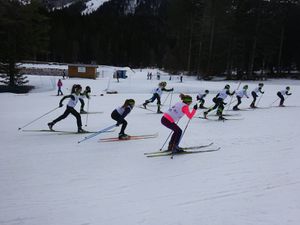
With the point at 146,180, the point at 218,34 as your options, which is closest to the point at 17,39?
the point at 218,34

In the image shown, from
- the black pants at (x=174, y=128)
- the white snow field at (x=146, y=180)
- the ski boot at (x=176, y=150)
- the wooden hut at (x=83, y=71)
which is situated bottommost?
the white snow field at (x=146, y=180)

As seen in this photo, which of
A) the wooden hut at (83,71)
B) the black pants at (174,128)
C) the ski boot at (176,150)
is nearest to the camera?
the black pants at (174,128)

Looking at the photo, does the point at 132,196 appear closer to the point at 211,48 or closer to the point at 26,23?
the point at 26,23

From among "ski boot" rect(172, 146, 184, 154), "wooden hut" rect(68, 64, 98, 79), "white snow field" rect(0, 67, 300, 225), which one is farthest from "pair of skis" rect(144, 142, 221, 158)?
"wooden hut" rect(68, 64, 98, 79)

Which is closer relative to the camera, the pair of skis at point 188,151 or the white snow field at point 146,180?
the white snow field at point 146,180

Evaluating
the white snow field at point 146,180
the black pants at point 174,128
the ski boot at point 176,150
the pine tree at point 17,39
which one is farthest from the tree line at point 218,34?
the ski boot at point 176,150

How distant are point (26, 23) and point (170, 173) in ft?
95.1

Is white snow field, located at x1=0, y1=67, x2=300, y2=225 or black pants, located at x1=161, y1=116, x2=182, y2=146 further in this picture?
black pants, located at x1=161, y1=116, x2=182, y2=146

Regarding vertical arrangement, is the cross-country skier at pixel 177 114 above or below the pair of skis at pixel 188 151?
above

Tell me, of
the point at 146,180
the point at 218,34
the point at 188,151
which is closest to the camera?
the point at 146,180

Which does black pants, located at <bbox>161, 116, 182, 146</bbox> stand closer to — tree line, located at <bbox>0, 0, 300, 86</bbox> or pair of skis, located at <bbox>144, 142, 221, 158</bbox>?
pair of skis, located at <bbox>144, 142, 221, 158</bbox>

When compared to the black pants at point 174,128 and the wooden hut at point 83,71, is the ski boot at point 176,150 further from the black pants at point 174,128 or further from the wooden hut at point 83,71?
the wooden hut at point 83,71

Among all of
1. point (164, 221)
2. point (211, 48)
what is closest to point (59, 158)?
point (164, 221)

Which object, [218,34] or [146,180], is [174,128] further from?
[218,34]
